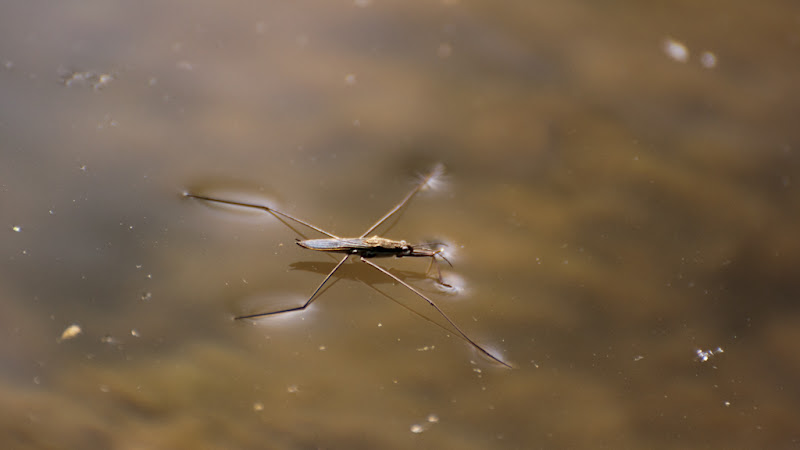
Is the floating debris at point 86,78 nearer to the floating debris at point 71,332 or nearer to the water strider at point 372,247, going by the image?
the water strider at point 372,247

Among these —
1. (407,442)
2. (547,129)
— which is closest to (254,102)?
(547,129)

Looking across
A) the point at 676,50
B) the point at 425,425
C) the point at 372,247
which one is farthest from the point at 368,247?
the point at 676,50

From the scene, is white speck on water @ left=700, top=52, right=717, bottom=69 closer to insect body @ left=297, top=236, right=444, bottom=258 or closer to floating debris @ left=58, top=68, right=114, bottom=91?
Result: insect body @ left=297, top=236, right=444, bottom=258

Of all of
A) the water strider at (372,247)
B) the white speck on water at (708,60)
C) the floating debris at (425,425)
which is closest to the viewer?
the floating debris at (425,425)

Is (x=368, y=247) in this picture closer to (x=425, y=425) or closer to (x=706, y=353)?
(x=425, y=425)

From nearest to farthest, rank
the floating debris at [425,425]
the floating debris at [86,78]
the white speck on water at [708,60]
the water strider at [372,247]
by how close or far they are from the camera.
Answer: the floating debris at [425,425]
the water strider at [372,247]
the floating debris at [86,78]
the white speck on water at [708,60]

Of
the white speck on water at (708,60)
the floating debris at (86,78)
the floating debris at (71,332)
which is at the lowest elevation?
the floating debris at (71,332)

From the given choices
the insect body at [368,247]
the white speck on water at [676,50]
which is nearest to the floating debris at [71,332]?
the insect body at [368,247]

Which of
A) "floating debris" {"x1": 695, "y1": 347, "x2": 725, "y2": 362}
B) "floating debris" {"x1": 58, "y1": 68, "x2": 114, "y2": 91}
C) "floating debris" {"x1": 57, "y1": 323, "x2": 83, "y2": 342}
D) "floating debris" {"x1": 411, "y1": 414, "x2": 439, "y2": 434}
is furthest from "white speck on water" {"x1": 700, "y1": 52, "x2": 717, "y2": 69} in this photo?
"floating debris" {"x1": 57, "y1": 323, "x2": 83, "y2": 342}
